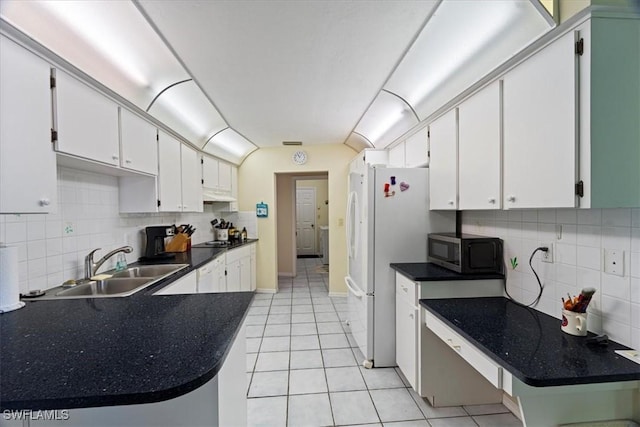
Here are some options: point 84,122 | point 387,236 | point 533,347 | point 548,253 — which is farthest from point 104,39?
point 548,253

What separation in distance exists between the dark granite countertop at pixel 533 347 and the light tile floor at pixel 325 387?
0.80m

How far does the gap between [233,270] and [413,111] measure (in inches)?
117

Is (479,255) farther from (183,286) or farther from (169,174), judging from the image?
(169,174)

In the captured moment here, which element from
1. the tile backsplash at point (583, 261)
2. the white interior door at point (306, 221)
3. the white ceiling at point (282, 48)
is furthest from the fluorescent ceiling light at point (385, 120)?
the white interior door at point (306, 221)

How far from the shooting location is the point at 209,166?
389 cm

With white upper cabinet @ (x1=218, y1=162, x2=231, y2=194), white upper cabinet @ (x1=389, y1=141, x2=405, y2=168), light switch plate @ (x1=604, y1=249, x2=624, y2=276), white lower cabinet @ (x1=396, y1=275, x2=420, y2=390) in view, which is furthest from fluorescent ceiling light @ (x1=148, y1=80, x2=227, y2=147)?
light switch plate @ (x1=604, y1=249, x2=624, y2=276)

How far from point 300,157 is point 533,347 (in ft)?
13.2

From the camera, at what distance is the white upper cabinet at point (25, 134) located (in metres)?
1.22

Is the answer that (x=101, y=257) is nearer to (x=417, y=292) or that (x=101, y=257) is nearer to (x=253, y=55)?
(x=253, y=55)

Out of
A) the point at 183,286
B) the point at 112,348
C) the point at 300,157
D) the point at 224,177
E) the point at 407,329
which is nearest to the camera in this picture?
the point at 112,348

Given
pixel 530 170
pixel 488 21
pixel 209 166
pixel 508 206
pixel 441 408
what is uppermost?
pixel 488 21

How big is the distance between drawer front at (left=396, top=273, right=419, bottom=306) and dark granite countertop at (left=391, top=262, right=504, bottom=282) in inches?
2.4

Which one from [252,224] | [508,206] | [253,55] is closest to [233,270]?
[252,224]

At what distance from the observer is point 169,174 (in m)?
2.80
